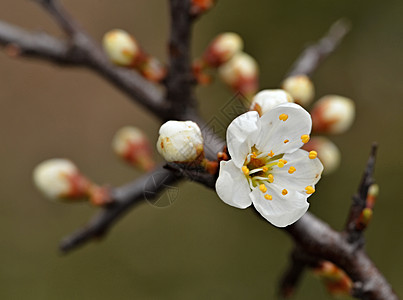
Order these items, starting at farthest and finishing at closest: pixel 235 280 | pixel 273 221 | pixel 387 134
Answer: pixel 387 134 → pixel 235 280 → pixel 273 221

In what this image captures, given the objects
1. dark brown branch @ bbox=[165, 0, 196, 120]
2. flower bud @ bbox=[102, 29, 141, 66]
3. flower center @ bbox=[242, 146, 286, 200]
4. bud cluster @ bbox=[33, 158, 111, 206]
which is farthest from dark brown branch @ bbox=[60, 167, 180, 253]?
flower center @ bbox=[242, 146, 286, 200]

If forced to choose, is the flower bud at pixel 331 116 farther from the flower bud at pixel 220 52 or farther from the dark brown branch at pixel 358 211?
the dark brown branch at pixel 358 211

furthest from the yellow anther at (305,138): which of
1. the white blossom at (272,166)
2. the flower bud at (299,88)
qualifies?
the flower bud at (299,88)

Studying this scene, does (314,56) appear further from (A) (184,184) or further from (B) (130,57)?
(A) (184,184)

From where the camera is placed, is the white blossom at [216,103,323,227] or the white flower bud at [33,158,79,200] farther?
the white flower bud at [33,158,79,200]

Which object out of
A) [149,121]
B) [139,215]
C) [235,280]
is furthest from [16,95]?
[235,280]

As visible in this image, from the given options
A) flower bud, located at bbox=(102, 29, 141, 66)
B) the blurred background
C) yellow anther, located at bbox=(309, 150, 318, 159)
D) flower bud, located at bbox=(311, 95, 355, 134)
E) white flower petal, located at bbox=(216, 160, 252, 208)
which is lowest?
the blurred background

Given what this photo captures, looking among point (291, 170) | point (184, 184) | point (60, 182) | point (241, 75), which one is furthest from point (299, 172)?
point (184, 184)

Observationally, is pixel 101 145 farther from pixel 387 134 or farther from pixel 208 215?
pixel 387 134

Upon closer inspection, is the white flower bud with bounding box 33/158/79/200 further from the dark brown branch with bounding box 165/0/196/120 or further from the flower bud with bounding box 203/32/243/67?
the flower bud with bounding box 203/32/243/67
